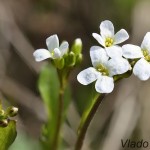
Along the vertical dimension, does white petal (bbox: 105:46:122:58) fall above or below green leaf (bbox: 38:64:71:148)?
above

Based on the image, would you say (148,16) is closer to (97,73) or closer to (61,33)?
(61,33)

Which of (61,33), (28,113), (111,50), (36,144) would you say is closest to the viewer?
(111,50)

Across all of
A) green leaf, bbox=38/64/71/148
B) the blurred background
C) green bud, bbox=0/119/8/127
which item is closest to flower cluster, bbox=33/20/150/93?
green bud, bbox=0/119/8/127

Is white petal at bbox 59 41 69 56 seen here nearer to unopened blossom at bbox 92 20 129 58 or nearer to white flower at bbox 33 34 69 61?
white flower at bbox 33 34 69 61

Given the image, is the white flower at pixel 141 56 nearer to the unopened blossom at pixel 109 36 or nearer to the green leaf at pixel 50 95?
the unopened blossom at pixel 109 36

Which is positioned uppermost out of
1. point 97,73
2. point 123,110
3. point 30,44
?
point 97,73

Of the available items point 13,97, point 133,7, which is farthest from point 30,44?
point 133,7

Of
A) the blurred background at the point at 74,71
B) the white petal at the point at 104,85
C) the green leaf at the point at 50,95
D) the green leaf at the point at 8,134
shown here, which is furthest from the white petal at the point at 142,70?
the blurred background at the point at 74,71
